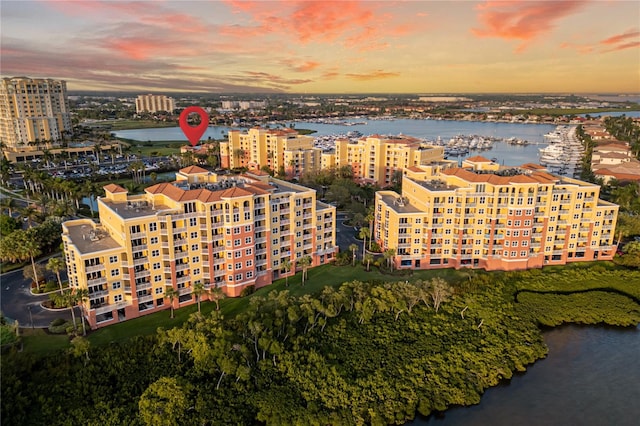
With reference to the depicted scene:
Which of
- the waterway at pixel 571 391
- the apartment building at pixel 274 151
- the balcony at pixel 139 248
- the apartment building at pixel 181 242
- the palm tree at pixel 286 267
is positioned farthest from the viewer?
the apartment building at pixel 274 151

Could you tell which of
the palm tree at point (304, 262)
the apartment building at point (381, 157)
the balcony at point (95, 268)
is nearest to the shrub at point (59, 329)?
the balcony at point (95, 268)

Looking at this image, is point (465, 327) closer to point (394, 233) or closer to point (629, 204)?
point (394, 233)

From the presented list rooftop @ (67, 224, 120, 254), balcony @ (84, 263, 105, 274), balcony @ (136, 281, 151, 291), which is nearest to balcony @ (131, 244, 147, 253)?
rooftop @ (67, 224, 120, 254)

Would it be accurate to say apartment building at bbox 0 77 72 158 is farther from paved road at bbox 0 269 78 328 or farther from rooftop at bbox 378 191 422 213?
rooftop at bbox 378 191 422 213

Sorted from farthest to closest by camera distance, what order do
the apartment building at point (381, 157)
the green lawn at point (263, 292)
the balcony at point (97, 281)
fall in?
Answer: the apartment building at point (381, 157) → the green lawn at point (263, 292) → the balcony at point (97, 281)

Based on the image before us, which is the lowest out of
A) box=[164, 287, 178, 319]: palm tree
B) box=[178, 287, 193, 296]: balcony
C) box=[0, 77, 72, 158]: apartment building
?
box=[178, 287, 193, 296]: balcony

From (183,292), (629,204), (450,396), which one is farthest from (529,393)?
(629,204)

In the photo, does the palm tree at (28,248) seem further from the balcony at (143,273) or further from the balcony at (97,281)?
the balcony at (143,273)
